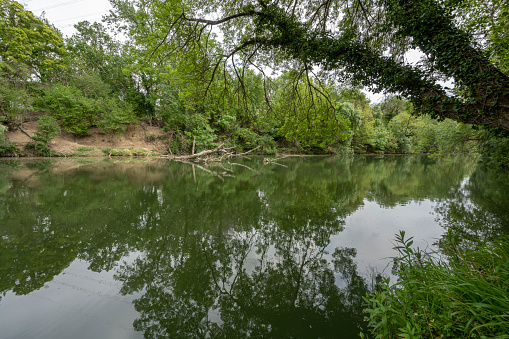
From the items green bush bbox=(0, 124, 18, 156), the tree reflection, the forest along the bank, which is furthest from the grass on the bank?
green bush bbox=(0, 124, 18, 156)

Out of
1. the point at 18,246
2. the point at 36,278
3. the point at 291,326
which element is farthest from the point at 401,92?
the point at 18,246

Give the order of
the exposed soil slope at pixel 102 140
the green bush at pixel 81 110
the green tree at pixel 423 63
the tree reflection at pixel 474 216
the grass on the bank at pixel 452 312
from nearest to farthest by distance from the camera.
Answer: the grass on the bank at pixel 452 312
the green tree at pixel 423 63
the tree reflection at pixel 474 216
the exposed soil slope at pixel 102 140
the green bush at pixel 81 110

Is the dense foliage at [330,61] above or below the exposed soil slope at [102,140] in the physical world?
above

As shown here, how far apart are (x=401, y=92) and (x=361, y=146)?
44.6 meters

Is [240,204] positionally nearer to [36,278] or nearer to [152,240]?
[152,240]

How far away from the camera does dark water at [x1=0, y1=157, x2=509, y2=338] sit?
2.38m

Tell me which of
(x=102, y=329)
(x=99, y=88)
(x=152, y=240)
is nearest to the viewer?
(x=102, y=329)

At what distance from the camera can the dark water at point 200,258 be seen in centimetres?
238

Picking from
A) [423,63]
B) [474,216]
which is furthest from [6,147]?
[474,216]

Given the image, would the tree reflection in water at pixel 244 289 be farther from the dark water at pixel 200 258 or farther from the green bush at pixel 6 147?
the green bush at pixel 6 147

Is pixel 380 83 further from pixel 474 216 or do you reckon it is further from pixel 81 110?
pixel 81 110

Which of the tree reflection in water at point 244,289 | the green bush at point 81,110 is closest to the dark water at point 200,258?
the tree reflection in water at point 244,289

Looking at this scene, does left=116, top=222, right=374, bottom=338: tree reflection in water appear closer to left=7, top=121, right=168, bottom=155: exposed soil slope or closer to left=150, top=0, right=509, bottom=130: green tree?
left=150, top=0, right=509, bottom=130: green tree

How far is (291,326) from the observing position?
2.31 m
